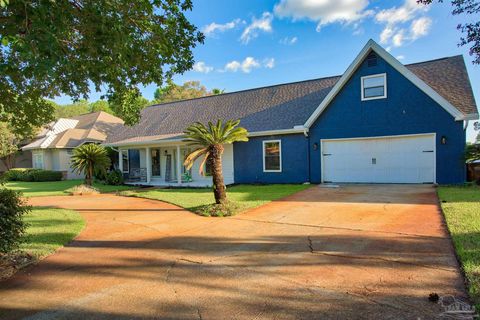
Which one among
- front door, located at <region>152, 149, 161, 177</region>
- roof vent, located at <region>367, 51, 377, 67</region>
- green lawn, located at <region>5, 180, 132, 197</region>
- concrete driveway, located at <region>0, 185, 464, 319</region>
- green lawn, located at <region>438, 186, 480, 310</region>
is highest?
roof vent, located at <region>367, 51, 377, 67</region>

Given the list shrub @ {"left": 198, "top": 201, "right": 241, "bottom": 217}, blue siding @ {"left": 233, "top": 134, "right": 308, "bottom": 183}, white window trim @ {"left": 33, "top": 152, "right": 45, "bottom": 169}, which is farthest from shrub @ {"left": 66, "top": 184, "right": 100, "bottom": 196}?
white window trim @ {"left": 33, "top": 152, "right": 45, "bottom": 169}

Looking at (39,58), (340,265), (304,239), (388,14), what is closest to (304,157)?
(388,14)

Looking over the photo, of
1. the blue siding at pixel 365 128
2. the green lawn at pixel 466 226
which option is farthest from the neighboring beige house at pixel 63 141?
the green lawn at pixel 466 226

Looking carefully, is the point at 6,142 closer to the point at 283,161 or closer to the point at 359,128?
the point at 283,161

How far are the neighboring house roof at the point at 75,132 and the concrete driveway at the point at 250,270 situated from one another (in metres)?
21.9

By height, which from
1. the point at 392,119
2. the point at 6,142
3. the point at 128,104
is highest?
the point at 6,142

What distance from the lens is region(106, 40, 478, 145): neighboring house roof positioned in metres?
13.4

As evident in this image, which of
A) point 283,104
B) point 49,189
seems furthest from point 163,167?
point 283,104

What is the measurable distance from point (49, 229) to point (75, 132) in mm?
24428

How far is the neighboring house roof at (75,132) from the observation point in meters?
27.8

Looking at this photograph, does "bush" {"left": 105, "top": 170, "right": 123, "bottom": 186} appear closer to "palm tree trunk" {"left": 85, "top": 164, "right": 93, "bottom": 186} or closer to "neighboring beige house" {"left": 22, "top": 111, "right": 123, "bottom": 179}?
"palm tree trunk" {"left": 85, "top": 164, "right": 93, "bottom": 186}

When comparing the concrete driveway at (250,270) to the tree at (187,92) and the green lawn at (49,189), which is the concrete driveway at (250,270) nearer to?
the green lawn at (49,189)

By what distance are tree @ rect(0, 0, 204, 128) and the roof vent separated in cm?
953

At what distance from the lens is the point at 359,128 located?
14.6m
